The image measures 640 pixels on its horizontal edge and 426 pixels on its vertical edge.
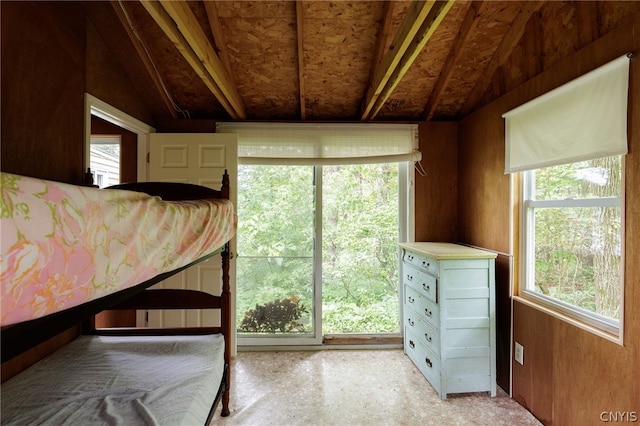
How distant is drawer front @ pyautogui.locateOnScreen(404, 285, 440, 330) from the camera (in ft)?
6.88

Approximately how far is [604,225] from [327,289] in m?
2.24

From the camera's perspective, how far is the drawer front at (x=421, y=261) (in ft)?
6.94

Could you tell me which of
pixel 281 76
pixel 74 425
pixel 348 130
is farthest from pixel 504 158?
pixel 74 425

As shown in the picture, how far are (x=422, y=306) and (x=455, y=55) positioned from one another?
212cm

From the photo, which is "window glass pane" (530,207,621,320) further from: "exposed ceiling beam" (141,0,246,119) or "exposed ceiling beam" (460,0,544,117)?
"exposed ceiling beam" (141,0,246,119)

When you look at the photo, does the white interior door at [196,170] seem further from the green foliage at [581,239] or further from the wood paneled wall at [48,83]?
the green foliage at [581,239]

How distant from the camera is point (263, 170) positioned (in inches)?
115

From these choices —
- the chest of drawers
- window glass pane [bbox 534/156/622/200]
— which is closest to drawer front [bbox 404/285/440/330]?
the chest of drawers

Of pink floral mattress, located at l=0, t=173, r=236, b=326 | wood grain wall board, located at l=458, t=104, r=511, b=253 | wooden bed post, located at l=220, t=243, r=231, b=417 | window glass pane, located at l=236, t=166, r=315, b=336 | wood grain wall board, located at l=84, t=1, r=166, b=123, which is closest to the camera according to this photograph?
pink floral mattress, located at l=0, t=173, r=236, b=326

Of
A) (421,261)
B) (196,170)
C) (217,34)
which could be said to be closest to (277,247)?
(196,170)

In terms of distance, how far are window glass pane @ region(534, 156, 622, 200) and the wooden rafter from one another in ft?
10.6

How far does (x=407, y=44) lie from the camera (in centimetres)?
167

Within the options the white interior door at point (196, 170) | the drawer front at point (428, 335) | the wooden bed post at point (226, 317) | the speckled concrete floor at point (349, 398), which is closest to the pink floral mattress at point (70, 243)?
the wooden bed post at point (226, 317)

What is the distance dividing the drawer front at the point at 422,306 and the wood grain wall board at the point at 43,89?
2.79 metres
